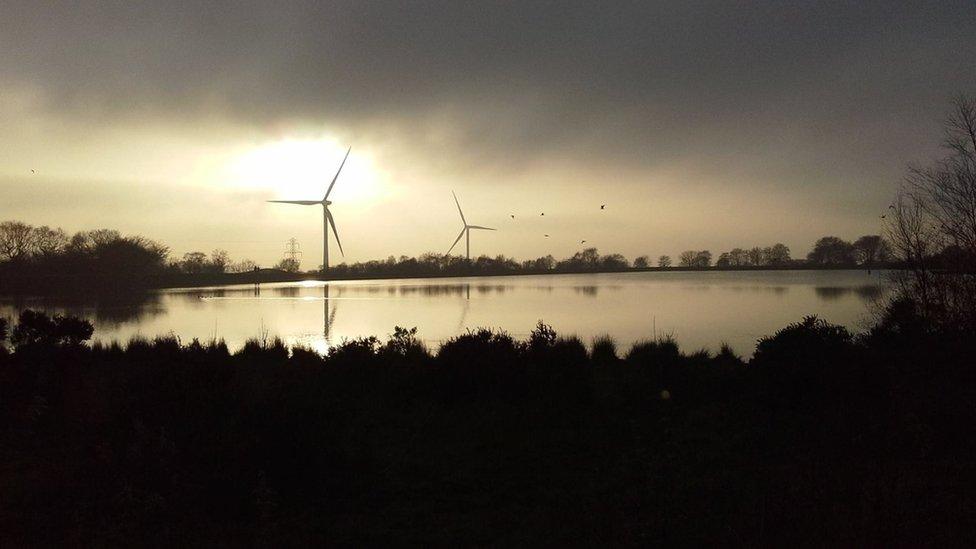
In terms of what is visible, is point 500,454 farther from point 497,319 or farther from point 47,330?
point 497,319

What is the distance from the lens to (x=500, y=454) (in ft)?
28.3

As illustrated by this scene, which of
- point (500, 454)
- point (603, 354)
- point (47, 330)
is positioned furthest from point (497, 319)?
point (500, 454)

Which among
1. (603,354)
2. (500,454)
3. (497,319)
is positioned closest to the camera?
(500,454)

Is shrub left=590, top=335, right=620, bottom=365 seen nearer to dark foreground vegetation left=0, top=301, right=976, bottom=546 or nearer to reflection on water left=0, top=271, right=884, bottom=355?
dark foreground vegetation left=0, top=301, right=976, bottom=546

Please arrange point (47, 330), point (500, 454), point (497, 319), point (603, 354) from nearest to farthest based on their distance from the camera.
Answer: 1. point (500, 454)
2. point (47, 330)
3. point (603, 354)
4. point (497, 319)

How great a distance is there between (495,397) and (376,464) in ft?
13.6

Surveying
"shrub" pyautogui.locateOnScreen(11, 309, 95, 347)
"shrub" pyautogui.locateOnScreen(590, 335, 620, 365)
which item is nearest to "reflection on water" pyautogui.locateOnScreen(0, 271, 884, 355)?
"shrub" pyautogui.locateOnScreen(590, 335, 620, 365)

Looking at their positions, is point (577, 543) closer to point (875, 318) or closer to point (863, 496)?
point (863, 496)

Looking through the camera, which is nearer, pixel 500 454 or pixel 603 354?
pixel 500 454

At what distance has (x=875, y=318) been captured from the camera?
27.0 meters

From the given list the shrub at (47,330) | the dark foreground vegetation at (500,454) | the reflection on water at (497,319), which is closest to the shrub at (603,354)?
the dark foreground vegetation at (500,454)

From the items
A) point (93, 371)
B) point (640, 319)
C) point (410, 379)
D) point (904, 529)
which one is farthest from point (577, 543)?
point (640, 319)

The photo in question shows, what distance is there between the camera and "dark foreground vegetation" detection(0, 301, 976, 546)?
5871 millimetres

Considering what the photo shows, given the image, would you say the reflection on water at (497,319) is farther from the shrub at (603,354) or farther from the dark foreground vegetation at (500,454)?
the dark foreground vegetation at (500,454)
